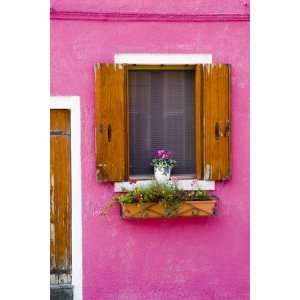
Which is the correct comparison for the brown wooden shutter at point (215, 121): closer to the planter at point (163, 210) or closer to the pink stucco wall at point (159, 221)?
the pink stucco wall at point (159, 221)

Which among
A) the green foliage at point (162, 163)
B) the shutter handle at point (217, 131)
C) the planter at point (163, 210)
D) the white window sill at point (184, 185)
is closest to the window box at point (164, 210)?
the planter at point (163, 210)

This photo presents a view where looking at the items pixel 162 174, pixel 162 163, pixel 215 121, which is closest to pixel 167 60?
pixel 215 121

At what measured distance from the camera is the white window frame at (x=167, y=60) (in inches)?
209

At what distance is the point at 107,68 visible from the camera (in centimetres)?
521

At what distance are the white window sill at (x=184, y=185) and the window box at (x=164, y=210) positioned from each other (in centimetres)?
21

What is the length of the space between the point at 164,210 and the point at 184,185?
404mm

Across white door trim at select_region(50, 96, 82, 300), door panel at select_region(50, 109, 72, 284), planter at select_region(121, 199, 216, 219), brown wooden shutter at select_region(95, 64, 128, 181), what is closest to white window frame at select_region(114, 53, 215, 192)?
brown wooden shutter at select_region(95, 64, 128, 181)

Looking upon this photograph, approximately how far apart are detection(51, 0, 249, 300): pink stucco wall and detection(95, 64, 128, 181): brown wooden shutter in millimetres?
117

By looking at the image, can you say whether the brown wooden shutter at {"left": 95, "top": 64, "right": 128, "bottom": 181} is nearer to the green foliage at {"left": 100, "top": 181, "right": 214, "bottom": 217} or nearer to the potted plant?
the green foliage at {"left": 100, "top": 181, "right": 214, "bottom": 217}

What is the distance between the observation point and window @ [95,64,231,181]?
5.24m

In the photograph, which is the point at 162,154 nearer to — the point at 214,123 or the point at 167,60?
the point at 214,123

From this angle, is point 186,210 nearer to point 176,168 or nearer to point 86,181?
point 176,168
